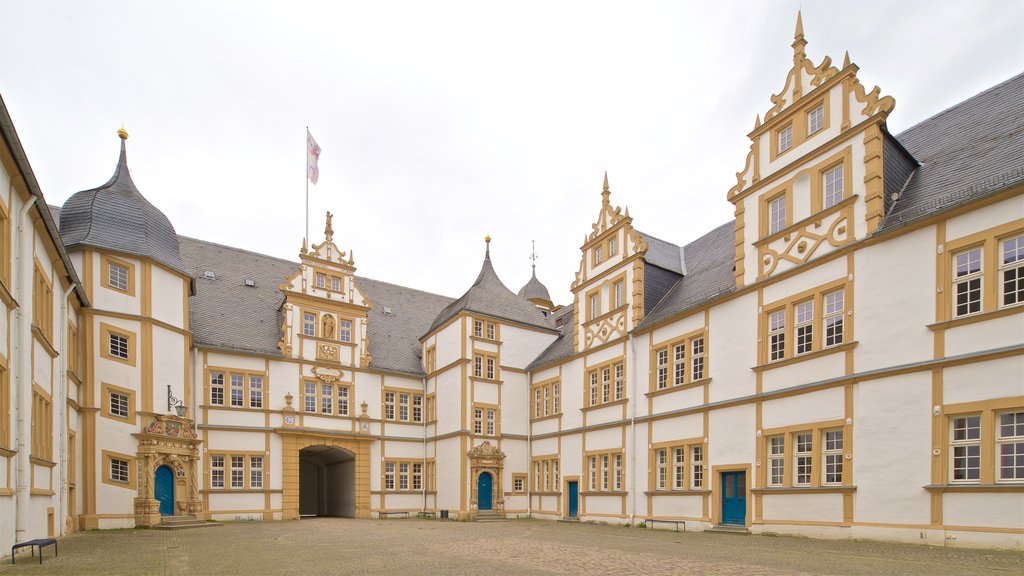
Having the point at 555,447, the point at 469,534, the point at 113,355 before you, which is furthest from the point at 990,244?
the point at 113,355

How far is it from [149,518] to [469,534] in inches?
457

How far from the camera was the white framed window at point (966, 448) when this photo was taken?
13.6 metres

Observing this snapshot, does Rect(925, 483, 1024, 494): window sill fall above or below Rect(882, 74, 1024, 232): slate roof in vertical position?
below

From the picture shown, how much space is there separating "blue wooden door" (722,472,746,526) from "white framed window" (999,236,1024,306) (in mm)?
8685

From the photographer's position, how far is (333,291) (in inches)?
1256

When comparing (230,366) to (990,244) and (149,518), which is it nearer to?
(149,518)

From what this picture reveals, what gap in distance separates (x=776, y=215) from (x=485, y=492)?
59.7 feet

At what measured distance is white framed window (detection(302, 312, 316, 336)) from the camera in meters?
30.8

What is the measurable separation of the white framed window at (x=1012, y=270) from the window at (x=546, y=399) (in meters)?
18.9

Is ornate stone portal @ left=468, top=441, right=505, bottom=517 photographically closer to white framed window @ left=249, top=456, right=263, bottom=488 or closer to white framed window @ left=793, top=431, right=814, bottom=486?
white framed window @ left=249, top=456, right=263, bottom=488

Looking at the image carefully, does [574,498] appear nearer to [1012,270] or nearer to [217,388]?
[217,388]

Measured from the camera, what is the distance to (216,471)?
27.3 m

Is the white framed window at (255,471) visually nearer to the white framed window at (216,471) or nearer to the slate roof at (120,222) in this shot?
the white framed window at (216,471)

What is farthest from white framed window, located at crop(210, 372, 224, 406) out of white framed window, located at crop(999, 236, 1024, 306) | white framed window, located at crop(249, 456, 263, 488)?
white framed window, located at crop(999, 236, 1024, 306)
